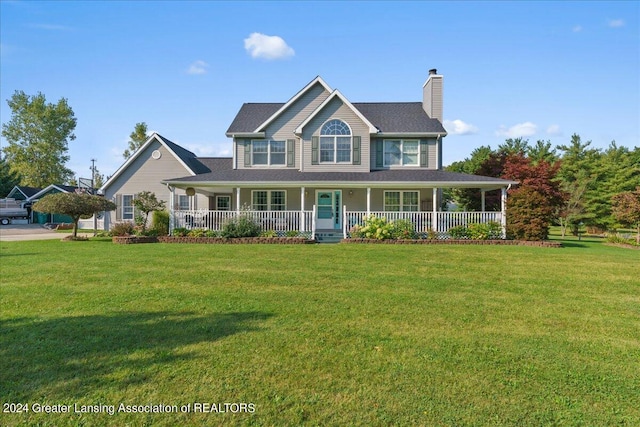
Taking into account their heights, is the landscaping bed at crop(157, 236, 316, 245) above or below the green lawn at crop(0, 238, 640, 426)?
above

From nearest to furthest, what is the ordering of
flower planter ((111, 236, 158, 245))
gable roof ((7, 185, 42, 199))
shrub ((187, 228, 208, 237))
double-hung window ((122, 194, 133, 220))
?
flower planter ((111, 236, 158, 245)), shrub ((187, 228, 208, 237)), double-hung window ((122, 194, 133, 220)), gable roof ((7, 185, 42, 199))

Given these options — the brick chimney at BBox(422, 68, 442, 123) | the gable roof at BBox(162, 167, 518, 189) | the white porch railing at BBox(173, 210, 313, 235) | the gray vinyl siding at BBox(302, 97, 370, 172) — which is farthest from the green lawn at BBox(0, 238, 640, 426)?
the brick chimney at BBox(422, 68, 442, 123)

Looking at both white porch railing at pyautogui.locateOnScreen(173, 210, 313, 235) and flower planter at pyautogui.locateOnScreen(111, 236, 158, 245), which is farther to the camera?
white porch railing at pyautogui.locateOnScreen(173, 210, 313, 235)

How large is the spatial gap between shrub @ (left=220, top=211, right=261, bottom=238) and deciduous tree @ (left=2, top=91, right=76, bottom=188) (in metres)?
49.5

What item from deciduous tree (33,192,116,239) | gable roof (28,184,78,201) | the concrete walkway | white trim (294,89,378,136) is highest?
white trim (294,89,378,136)

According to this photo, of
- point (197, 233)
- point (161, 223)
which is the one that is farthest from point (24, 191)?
point (197, 233)

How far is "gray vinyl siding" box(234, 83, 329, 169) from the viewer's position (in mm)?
19641

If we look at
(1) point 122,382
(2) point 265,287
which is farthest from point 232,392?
(2) point 265,287

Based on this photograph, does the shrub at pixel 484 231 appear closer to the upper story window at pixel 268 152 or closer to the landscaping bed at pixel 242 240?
the landscaping bed at pixel 242 240

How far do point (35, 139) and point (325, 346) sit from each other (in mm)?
61964

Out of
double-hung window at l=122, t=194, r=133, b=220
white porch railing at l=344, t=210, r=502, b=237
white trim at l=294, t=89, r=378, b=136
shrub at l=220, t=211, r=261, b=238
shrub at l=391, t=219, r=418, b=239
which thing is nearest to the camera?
shrub at l=391, t=219, r=418, b=239

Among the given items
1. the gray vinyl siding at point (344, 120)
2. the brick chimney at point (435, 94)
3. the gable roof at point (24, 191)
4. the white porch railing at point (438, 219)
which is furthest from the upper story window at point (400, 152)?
the gable roof at point (24, 191)

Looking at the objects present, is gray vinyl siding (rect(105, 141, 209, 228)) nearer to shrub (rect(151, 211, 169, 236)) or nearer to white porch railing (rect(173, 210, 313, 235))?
shrub (rect(151, 211, 169, 236))

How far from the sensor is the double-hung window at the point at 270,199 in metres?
19.6
